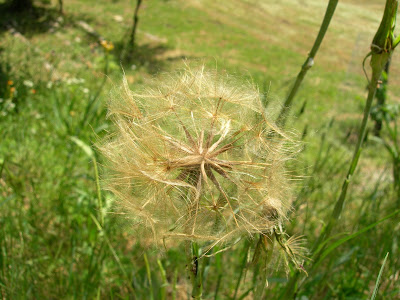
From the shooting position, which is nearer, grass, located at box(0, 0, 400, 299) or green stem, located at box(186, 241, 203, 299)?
green stem, located at box(186, 241, 203, 299)

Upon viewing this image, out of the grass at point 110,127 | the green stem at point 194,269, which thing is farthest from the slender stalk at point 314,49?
the green stem at point 194,269

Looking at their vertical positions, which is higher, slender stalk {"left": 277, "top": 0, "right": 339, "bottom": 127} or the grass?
slender stalk {"left": 277, "top": 0, "right": 339, "bottom": 127}

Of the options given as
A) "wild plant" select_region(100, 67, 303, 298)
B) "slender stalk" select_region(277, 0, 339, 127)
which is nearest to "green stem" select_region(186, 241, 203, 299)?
"wild plant" select_region(100, 67, 303, 298)

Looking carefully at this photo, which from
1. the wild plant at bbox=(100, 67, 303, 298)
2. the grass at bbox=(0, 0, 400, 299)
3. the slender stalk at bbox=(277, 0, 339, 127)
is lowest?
the grass at bbox=(0, 0, 400, 299)

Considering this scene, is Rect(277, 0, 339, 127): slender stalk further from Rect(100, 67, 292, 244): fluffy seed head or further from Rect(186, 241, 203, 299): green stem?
Rect(186, 241, 203, 299): green stem

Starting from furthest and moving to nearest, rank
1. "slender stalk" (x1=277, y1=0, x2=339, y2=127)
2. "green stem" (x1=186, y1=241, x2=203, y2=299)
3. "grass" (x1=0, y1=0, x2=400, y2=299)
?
1. "grass" (x1=0, y1=0, x2=400, y2=299)
2. "slender stalk" (x1=277, y1=0, x2=339, y2=127)
3. "green stem" (x1=186, y1=241, x2=203, y2=299)

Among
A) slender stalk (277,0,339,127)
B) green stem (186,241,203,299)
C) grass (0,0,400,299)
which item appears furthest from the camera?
grass (0,0,400,299)

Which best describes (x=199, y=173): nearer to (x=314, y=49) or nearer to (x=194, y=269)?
(x=194, y=269)
